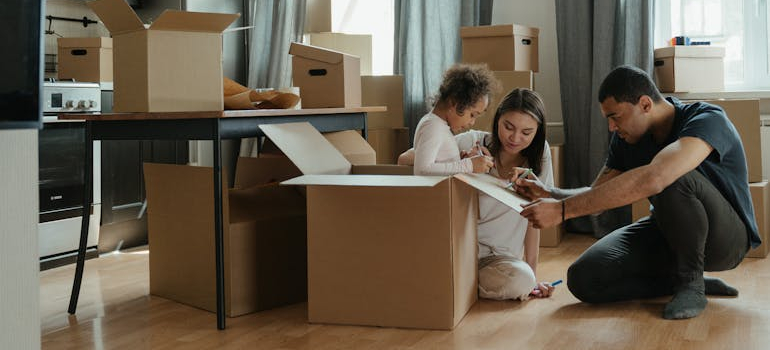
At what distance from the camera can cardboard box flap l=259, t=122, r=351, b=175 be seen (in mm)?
2518

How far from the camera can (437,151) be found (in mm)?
2744

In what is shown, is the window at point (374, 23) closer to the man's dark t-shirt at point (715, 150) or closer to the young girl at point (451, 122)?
the young girl at point (451, 122)

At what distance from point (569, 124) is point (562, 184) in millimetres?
305

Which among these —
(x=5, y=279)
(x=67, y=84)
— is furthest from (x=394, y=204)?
(x=67, y=84)

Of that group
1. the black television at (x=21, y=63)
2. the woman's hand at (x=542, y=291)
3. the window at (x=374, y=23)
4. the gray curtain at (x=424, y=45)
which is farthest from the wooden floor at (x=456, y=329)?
the window at (x=374, y=23)

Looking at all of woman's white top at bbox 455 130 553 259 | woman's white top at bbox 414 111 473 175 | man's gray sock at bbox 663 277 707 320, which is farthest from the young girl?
man's gray sock at bbox 663 277 707 320

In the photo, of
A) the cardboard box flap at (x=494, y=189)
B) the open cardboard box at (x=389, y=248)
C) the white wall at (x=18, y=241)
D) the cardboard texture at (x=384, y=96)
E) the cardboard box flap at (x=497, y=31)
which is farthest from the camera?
the cardboard texture at (x=384, y=96)

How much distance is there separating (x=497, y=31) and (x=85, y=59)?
1.92 m

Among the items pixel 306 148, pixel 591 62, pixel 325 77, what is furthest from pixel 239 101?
pixel 591 62

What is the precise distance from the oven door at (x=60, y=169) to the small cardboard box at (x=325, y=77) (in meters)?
1.08

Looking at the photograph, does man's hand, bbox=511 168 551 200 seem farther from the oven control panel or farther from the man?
the oven control panel

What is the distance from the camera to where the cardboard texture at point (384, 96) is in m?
4.35

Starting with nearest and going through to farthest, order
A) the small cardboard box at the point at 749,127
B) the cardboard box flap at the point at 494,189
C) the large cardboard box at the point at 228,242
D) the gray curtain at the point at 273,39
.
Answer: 1. the cardboard box flap at the point at 494,189
2. the large cardboard box at the point at 228,242
3. the small cardboard box at the point at 749,127
4. the gray curtain at the point at 273,39

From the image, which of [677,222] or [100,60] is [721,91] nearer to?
[677,222]
